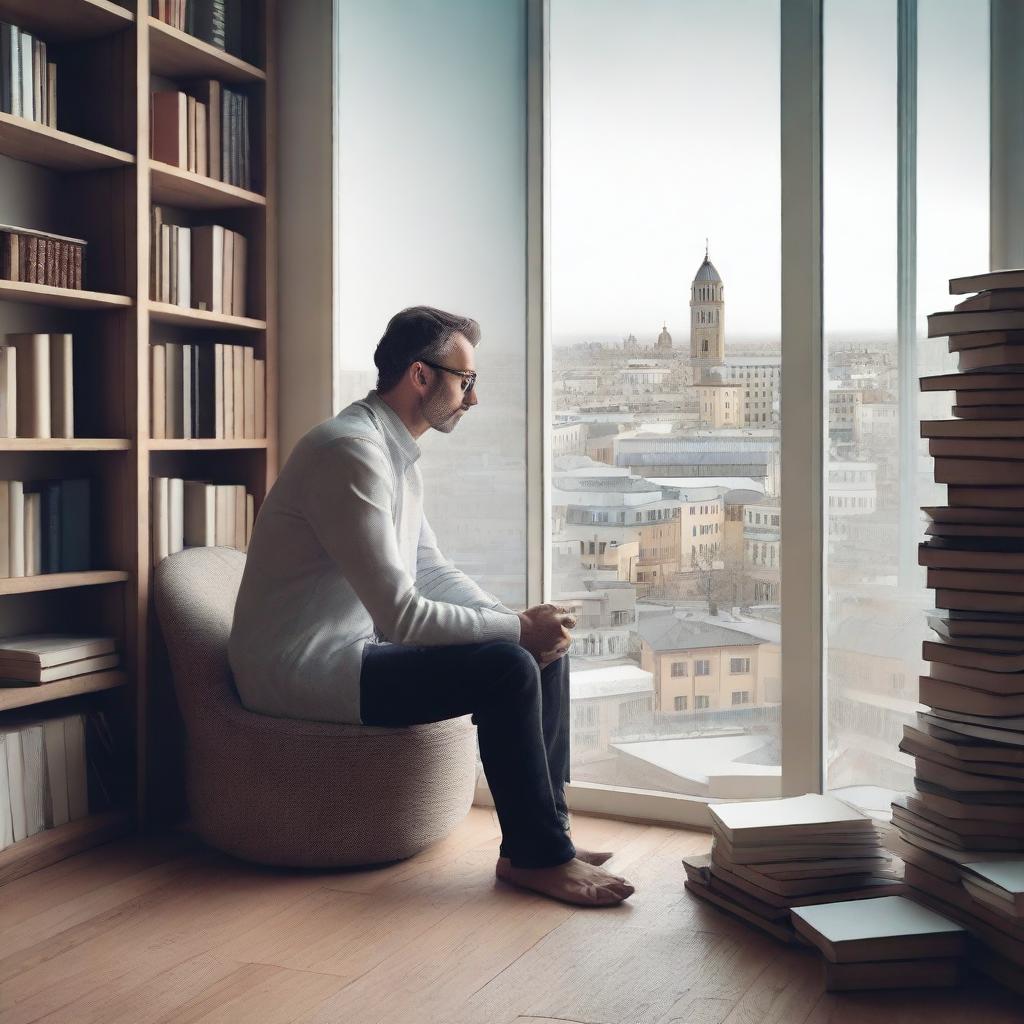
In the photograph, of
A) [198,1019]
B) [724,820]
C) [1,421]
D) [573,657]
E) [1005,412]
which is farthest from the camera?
[573,657]

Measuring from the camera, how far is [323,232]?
3445 millimetres

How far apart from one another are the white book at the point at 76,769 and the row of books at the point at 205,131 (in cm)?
148

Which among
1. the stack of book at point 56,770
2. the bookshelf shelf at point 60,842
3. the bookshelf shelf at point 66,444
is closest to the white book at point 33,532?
the bookshelf shelf at point 66,444

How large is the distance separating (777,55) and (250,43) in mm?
1569

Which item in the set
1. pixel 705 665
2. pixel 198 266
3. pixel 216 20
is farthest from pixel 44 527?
pixel 705 665

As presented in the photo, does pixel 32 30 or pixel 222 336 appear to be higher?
pixel 32 30

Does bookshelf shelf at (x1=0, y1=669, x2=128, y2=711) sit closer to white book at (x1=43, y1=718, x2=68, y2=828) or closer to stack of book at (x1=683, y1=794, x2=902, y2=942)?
white book at (x1=43, y1=718, x2=68, y2=828)

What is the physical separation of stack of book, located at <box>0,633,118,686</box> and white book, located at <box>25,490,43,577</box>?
184mm

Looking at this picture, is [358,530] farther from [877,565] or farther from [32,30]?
[32,30]

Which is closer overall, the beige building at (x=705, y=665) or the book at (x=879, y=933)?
the book at (x=879, y=933)

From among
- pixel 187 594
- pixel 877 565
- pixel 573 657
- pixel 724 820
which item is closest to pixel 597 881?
pixel 724 820

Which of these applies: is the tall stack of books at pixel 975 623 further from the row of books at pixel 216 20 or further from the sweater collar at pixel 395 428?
the row of books at pixel 216 20

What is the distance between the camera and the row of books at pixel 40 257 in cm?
269

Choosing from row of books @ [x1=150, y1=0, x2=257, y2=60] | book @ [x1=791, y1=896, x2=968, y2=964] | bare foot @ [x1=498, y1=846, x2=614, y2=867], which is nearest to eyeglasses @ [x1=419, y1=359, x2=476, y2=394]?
bare foot @ [x1=498, y1=846, x2=614, y2=867]
